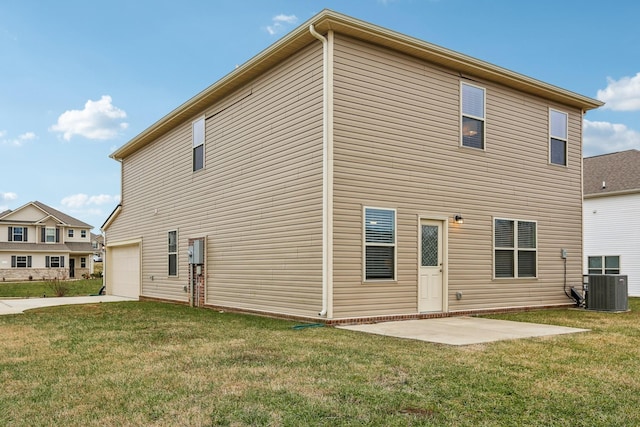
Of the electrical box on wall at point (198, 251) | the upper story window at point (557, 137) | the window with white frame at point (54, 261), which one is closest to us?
the upper story window at point (557, 137)

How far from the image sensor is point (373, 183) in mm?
9180

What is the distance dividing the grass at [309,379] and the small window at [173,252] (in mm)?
6473

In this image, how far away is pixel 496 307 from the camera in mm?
11023

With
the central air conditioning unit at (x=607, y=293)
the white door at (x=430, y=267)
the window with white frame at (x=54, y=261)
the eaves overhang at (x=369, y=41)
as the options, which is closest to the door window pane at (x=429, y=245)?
the white door at (x=430, y=267)

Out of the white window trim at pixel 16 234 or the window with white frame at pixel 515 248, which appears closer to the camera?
the window with white frame at pixel 515 248

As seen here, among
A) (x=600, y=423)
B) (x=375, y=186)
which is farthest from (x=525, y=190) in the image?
(x=600, y=423)

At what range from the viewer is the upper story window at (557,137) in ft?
41.1

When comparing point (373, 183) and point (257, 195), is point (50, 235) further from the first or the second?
point (373, 183)

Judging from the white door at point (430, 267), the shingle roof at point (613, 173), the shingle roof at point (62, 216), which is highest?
the shingle roof at point (613, 173)

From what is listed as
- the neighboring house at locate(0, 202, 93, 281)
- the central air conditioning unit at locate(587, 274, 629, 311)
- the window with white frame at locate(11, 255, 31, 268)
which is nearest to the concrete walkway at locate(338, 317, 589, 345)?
the central air conditioning unit at locate(587, 274, 629, 311)

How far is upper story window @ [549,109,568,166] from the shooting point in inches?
493

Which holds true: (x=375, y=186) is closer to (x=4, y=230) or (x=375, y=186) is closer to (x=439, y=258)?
(x=439, y=258)

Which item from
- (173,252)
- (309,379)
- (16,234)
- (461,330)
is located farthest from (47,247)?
(309,379)

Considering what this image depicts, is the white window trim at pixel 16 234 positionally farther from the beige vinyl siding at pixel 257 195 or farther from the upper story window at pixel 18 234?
the beige vinyl siding at pixel 257 195
